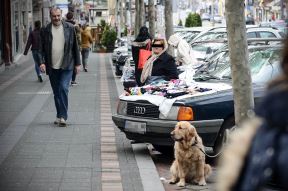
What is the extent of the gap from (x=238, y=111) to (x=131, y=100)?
2.63 m

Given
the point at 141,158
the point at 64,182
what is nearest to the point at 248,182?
the point at 64,182

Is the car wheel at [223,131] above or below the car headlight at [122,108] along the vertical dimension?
below

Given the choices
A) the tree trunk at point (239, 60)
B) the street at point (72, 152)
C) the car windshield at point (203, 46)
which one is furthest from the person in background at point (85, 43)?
the tree trunk at point (239, 60)

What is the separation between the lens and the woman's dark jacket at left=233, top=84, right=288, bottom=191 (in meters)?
2.20

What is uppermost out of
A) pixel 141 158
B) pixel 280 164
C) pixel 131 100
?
pixel 280 164

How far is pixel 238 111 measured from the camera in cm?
670

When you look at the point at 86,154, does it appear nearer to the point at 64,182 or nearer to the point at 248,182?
the point at 64,182

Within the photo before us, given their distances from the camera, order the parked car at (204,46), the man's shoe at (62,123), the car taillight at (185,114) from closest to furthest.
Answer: the car taillight at (185,114)
the man's shoe at (62,123)
the parked car at (204,46)

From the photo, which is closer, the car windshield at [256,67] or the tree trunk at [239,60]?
the tree trunk at [239,60]

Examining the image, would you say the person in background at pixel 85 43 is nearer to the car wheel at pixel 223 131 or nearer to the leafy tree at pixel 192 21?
the car wheel at pixel 223 131

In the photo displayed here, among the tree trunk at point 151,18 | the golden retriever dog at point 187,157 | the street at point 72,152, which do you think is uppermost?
the tree trunk at point 151,18

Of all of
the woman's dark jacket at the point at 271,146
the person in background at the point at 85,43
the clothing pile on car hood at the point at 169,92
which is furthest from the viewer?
the person in background at the point at 85,43

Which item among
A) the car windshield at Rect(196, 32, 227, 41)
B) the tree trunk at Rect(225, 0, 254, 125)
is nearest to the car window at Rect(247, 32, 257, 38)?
the car windshield at Rect(196, 32, 227, 41)

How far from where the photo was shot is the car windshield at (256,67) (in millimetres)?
9055
